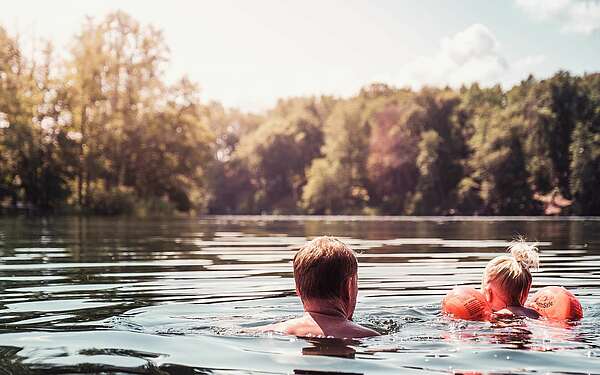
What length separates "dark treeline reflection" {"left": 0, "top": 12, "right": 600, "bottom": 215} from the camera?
61812mm

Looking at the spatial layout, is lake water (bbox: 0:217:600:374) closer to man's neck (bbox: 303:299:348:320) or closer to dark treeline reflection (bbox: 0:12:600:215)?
man's neck (bbox: 303:299:348:320)

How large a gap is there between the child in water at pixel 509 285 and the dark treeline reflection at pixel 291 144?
5390 centimetres

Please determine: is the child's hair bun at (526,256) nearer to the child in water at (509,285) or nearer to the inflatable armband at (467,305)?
the child in water at (509,285)

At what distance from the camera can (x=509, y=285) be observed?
8438mm

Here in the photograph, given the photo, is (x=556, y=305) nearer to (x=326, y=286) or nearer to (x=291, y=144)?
(x=326, y=286)

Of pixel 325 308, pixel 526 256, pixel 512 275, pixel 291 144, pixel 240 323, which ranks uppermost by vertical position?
pixel 291 144

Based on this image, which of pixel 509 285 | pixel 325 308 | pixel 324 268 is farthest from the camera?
pixel 509 285

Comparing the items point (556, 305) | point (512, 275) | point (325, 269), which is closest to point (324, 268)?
point (325, 269)

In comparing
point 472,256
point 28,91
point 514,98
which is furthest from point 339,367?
point 514,98

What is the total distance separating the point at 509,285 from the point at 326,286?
2.70 meters

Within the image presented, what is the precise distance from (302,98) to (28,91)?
64.1m

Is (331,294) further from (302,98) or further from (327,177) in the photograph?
(302,98)

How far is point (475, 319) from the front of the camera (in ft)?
27.1

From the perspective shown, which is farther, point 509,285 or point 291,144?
point 291,144
